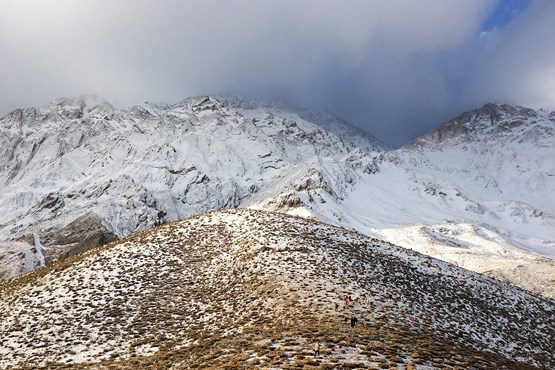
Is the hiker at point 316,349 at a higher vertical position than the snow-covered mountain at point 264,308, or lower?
higher

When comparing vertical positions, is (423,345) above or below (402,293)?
above

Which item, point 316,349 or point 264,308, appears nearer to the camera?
point 316,349

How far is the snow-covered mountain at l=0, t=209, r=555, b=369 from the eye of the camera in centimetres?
1675

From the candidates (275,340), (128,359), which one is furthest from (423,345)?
(128,359)

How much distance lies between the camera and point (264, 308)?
2248 cm

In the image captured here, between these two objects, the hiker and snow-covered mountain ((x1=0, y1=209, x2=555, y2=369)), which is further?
snow-covered mountain ((x1=0, y1=209, x2=555, y2=369))

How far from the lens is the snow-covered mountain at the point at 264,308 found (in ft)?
55.0

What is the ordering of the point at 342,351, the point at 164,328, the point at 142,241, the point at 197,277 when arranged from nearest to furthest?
the point at 342,351
the point at 164,328
the point at 197,277
the point at 142,241

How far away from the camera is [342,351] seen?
15188 millimetres

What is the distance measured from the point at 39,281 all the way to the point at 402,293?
2410 centimetres

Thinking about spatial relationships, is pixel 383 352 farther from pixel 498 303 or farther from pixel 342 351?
pixel 498 303

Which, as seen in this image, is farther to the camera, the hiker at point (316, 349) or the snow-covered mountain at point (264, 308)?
the snow-covered mountain at point (264, 308)

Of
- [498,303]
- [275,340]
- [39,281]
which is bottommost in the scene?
[39,281]

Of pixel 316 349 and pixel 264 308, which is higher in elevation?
pixel 316 349
